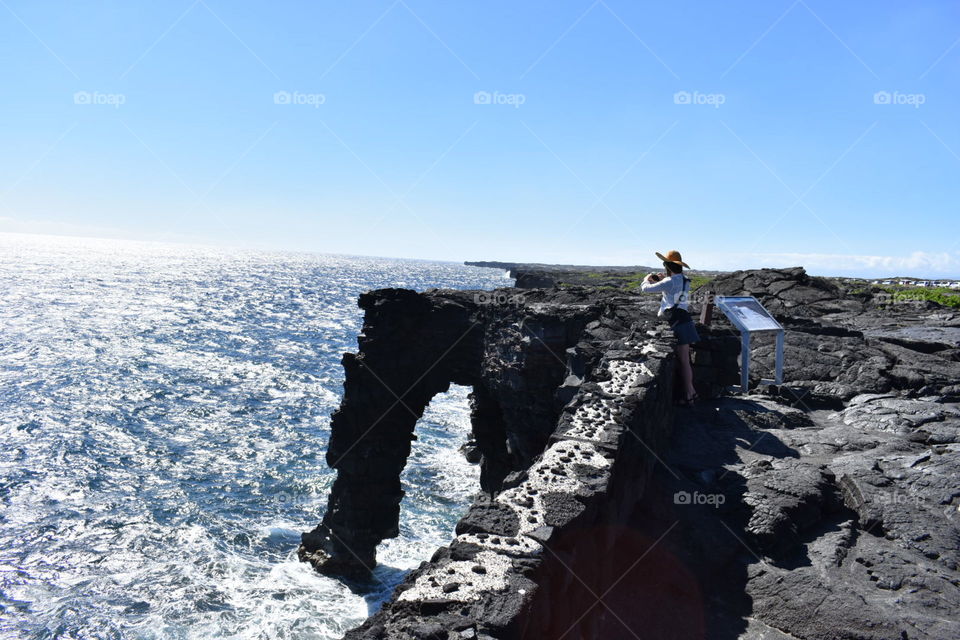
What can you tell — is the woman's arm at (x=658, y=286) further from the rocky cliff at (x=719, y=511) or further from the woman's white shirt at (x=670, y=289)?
the rocky cliff at (x=719, y=511)

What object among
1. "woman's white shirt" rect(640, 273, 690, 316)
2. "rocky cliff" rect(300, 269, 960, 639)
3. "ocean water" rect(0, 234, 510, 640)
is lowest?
"ocean water" rect(0, 234, 510, 640)

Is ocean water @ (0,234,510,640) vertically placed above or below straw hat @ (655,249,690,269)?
below

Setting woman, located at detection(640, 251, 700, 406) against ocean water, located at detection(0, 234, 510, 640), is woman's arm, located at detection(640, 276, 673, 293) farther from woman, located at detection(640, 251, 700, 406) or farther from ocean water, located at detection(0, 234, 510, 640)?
ocean water, located at detection(0, 234, 510, 640)

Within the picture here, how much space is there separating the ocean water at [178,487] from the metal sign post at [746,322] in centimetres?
1668

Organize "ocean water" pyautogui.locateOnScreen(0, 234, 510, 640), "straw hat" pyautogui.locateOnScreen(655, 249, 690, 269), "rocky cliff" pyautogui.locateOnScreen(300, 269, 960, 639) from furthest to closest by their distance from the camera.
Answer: "ocean water" pyautogui.locateOnScreen(0, 234, 510, 640) < "straw hat" pyautogui.locateOnScreen(655, 249, 690, 269) < "rocky cliff" pyautogui.locateOnScreen(300, 269, 960, 639)

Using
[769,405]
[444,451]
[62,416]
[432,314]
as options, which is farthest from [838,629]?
[62,416]

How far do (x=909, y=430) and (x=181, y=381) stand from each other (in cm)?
5718

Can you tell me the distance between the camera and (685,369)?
11375mm

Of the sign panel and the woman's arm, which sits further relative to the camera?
the sign panel

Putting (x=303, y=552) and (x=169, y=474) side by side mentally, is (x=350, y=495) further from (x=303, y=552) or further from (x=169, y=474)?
(x=169, y=474)

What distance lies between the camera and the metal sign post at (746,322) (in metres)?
12.2

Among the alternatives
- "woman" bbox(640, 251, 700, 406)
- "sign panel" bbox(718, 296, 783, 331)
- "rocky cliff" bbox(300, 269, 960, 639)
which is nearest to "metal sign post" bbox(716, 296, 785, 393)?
"sign panel" bbox(718, 296, 783, 331)

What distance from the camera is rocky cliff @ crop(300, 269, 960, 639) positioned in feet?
17.1

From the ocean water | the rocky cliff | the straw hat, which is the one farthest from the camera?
the ocean water
